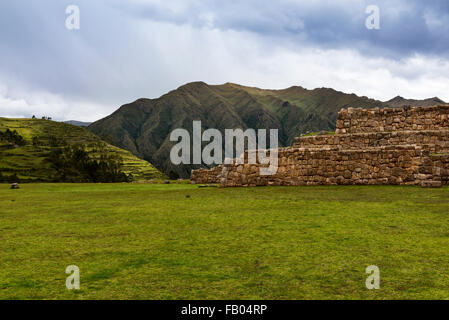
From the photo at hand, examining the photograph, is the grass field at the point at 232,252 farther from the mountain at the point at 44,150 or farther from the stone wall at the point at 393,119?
the mountain at the point at 44,150

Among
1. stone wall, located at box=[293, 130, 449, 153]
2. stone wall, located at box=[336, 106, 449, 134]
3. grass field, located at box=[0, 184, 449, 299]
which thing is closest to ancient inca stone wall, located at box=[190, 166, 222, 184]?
stone wall, located at box=[293, 130, 449, 153]

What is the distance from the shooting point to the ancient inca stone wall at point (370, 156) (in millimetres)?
12359

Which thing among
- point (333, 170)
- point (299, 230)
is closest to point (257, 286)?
point (299, 230)

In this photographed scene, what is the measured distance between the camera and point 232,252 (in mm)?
4652

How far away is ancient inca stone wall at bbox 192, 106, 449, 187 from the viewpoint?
1236 centimetres

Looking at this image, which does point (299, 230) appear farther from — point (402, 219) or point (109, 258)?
point (109, 258)

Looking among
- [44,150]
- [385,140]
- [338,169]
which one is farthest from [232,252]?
[44,150]

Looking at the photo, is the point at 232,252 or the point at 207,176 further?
the point at 207,176

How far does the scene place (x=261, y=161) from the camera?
49.8 feet

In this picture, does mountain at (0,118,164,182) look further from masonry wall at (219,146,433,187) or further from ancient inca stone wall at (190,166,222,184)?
masonry wall at (219,146,433,187)

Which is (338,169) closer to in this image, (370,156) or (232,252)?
(370,156)

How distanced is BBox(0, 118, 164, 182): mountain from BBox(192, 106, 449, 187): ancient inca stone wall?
2144 inches

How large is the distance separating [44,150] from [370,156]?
98.2 meters

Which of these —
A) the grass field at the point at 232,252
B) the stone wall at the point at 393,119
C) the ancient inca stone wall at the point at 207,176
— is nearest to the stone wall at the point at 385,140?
the stone wall at the point at 393,119
